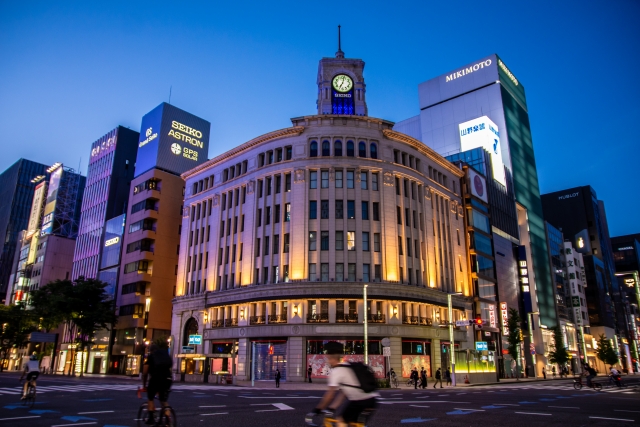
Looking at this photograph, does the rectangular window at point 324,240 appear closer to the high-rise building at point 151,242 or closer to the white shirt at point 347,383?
the high-rise building at point 151,242

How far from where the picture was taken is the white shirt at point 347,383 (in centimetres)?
817

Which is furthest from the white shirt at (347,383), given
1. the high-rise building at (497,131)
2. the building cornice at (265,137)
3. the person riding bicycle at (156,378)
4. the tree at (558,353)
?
the tree at (558,353)

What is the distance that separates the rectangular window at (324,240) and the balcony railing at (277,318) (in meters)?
8.26

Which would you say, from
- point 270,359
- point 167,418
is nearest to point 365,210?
point 270,359

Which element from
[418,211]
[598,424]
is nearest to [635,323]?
[418,211]

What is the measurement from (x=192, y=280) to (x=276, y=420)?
49.5 metres

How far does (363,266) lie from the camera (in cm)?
4919

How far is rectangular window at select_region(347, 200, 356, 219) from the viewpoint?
5050cm

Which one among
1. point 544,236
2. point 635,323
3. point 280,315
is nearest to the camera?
point 280,315

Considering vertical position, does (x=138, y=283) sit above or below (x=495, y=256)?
below

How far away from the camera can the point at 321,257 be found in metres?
49.0

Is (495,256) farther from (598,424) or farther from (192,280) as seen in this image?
(598,424)

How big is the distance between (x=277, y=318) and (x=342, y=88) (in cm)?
3321

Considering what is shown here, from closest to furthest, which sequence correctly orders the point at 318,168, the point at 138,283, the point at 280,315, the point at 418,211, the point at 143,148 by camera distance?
1. the point at 280,315
2. the point at 318,168
3. the point at 418,211
4. the point at 138,283
5. the point at 143,148
